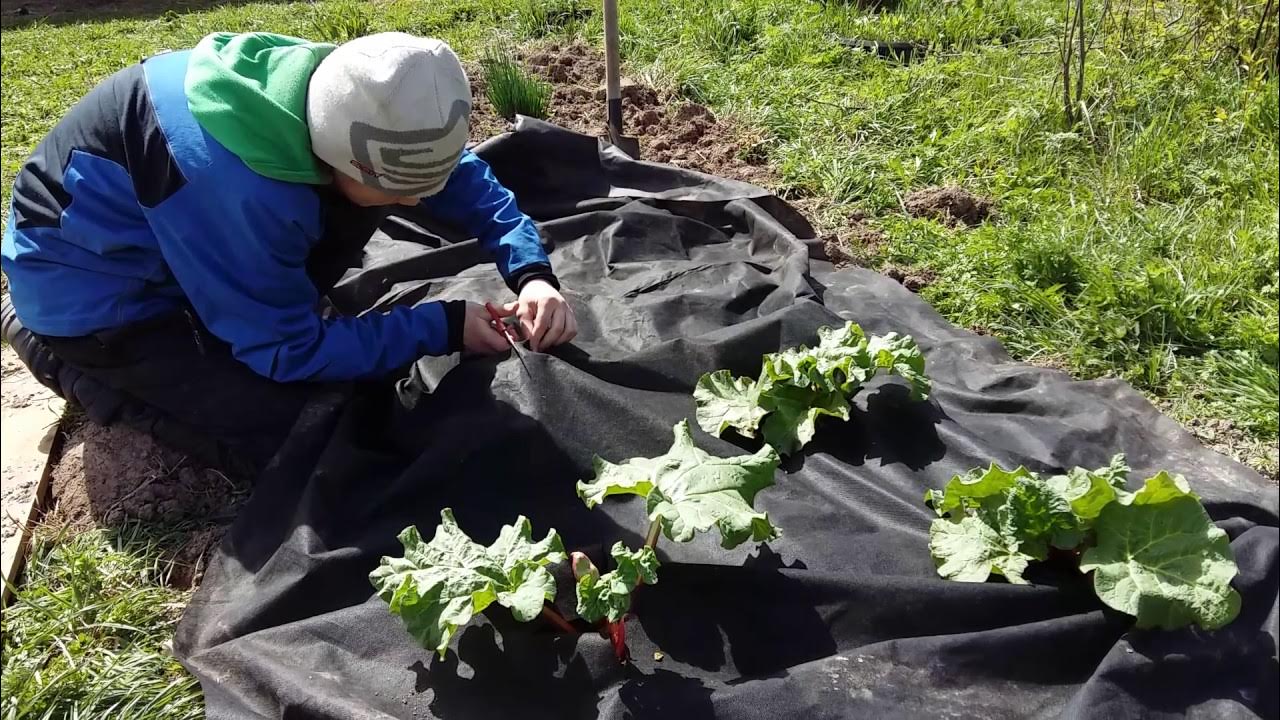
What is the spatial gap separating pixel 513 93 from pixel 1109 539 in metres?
3.21

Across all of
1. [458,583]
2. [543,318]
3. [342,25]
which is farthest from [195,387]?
[342,25]

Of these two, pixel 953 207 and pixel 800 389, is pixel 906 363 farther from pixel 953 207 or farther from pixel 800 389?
pixel 953 207

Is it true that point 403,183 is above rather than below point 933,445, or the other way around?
above

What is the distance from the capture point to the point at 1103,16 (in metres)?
3.61

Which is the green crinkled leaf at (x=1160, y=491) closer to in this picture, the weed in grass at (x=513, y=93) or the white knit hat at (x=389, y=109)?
the white knit hat at (x=389, y=109)

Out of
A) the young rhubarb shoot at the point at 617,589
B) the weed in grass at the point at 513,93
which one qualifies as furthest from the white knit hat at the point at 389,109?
the weed in grass at the point at 513,93

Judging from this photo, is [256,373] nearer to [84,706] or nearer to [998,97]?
[84,706]

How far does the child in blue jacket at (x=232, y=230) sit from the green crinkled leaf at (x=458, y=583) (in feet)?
2.29

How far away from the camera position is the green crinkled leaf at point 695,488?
166cm

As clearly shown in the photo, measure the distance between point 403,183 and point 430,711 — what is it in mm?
1090

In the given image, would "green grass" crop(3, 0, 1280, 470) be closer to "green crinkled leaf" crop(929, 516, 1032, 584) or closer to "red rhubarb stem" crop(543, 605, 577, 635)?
"green crinkled leaf" crop(929, 516, 1032, 584)

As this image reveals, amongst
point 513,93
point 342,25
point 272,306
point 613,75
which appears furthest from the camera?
point 342,25

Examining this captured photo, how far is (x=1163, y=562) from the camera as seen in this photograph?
1.63 meters

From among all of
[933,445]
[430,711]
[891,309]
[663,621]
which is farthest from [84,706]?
[891,309]
